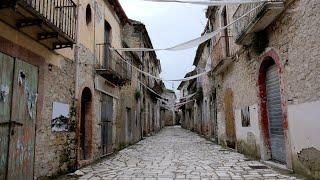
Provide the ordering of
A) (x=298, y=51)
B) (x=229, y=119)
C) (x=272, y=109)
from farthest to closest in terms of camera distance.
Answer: (x=229, y=119) < (x=272, y=109) < (x=298, y=51)

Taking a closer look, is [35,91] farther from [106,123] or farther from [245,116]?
[245,116]

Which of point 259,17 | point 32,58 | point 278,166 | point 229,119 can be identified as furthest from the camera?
point 229,119

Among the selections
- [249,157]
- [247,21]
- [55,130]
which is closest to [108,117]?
[55,130]

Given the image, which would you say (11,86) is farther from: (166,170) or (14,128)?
(166,170)

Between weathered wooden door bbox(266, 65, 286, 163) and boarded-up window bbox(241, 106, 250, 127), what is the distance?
1441mm

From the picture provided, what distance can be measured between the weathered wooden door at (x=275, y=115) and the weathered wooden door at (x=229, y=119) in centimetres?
388

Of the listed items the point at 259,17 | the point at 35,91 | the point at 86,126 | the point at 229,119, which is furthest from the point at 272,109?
the point at 35,91

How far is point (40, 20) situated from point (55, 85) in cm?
211

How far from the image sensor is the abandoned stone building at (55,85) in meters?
5.19

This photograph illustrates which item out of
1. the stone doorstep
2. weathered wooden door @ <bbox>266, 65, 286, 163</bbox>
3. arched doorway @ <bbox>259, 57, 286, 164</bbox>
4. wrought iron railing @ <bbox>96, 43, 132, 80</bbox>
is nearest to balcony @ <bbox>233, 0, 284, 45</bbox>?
arched doorway @ <bbox>259, 57, 286, 164</bbox>

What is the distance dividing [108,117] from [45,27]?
6.31 m

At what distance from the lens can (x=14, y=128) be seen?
5340mm

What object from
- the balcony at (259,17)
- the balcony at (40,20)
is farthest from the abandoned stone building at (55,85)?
the balcony at (259,17)

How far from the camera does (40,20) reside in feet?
17.6
